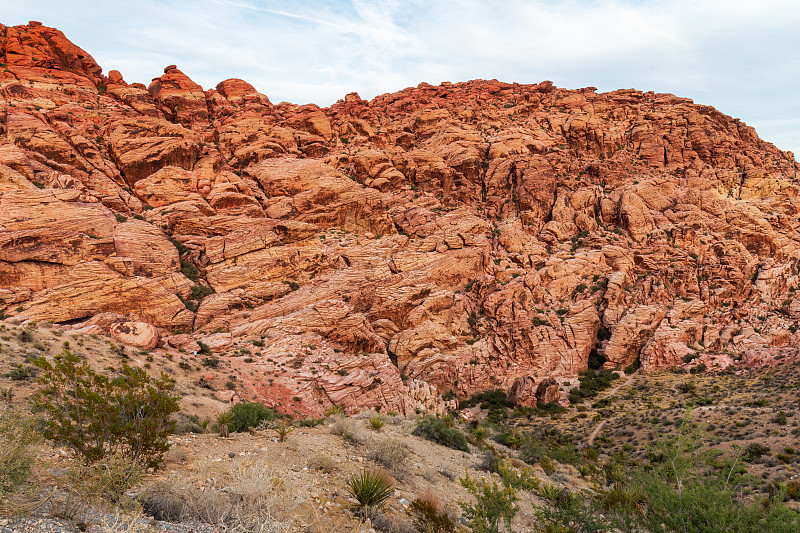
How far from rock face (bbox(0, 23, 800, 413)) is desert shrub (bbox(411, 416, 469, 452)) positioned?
26.4ft

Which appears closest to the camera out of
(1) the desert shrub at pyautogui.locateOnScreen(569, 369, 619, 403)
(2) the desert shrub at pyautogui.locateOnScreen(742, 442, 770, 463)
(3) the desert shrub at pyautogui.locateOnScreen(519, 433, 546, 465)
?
(2) the desert shrub at pyautogui.locateOnScreen(742, 442, 770, 463)

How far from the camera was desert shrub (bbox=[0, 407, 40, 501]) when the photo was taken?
15.3ft

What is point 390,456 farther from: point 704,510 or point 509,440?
point 509,440

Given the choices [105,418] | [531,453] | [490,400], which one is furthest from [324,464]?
[490,400]

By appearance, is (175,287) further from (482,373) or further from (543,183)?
(543,183)

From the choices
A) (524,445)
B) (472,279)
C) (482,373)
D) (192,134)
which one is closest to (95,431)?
(524,445)

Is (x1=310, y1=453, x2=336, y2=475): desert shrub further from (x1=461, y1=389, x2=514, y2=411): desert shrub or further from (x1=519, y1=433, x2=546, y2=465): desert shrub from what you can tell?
(x1=461, y1=389, x2=514, y2=411): desert shrub

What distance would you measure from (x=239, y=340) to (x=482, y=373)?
750 inches

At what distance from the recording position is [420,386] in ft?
82.3

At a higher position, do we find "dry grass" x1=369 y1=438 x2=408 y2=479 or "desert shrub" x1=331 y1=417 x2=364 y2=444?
"dry grass" x1=369 y1=438 x2=408 y2=479

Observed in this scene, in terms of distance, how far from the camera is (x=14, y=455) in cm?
495

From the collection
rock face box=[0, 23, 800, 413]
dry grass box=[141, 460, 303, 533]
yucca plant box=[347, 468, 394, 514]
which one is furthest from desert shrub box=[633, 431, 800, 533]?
rock face box=[0, 23, 800, 413]

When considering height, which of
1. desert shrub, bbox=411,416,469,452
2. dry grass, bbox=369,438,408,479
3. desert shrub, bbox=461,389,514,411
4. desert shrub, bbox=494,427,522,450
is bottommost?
desert shrub, bbox=461,389,514,411

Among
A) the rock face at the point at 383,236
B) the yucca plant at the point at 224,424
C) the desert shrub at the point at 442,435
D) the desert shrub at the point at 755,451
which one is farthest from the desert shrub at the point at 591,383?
the yucca plant at the point at 224,424
